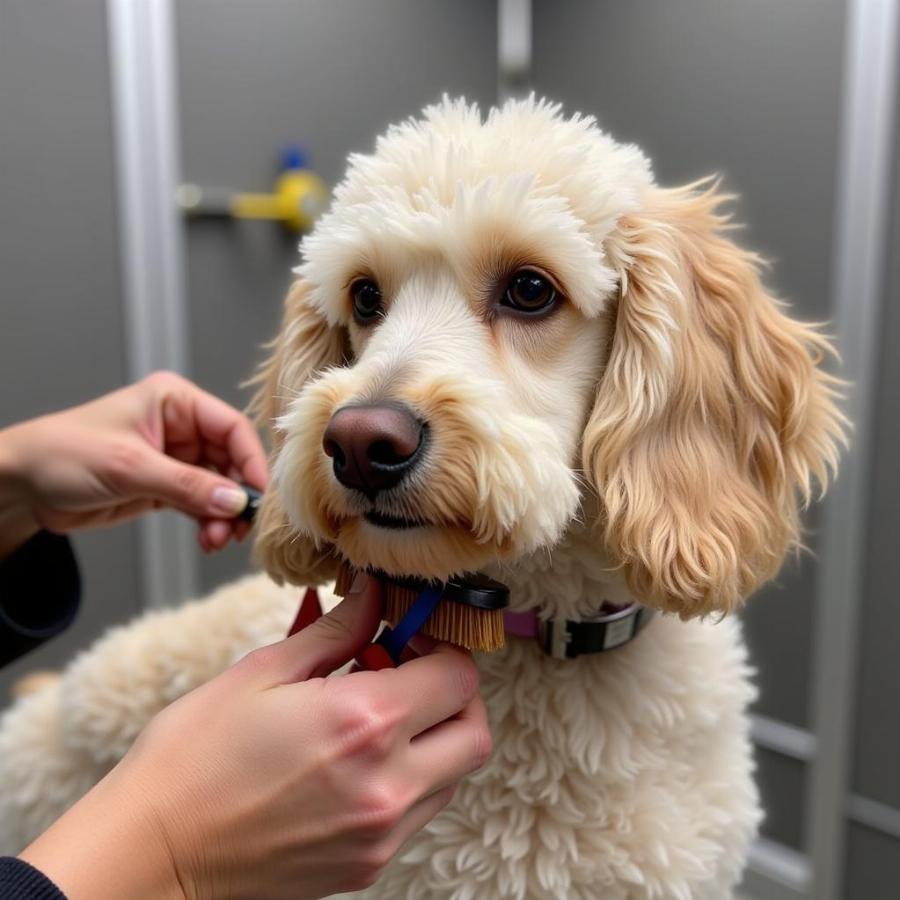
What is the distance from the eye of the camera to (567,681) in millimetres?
657

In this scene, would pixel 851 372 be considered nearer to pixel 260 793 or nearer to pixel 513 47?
pixel 513 47

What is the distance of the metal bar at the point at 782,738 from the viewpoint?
1489 millimetres

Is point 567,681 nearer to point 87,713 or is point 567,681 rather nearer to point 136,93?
point 87,713

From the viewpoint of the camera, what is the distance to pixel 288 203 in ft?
5.15

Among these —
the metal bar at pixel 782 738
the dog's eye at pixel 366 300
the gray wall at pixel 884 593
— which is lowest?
the metal bar at pixel 782 738

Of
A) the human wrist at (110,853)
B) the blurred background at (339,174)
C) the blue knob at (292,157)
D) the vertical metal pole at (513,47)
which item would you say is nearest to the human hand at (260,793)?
the human wrist at (110,853)

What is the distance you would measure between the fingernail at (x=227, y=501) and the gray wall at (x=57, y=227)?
0.79m

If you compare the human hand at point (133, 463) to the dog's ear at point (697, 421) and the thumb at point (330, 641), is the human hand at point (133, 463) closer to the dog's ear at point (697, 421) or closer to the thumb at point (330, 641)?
the thumb at point (330, 641)

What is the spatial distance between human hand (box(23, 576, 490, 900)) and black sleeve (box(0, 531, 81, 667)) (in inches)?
18.6

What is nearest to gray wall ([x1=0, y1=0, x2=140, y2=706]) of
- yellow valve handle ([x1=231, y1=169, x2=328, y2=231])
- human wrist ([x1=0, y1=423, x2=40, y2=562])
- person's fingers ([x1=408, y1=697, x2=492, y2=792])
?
yellow valve handle ([x1=231, y1=169, x2=328, y2=231])

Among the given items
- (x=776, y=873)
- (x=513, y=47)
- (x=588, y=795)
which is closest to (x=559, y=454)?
(x=588, y=795)

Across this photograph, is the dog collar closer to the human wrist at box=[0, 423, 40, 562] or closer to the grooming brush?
the grooming brush

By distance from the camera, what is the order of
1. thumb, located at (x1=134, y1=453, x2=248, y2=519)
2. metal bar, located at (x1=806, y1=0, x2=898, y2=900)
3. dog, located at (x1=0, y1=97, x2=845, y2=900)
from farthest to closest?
metal bar, located at (x1=806, y1=0, x2=898, y2=900) < thumb, located at (x1=134, y1=453, x2=248, y2=519) < dog, located at (x1=0, y1=97, x2=845, y2=900)

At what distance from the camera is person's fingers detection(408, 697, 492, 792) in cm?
50
